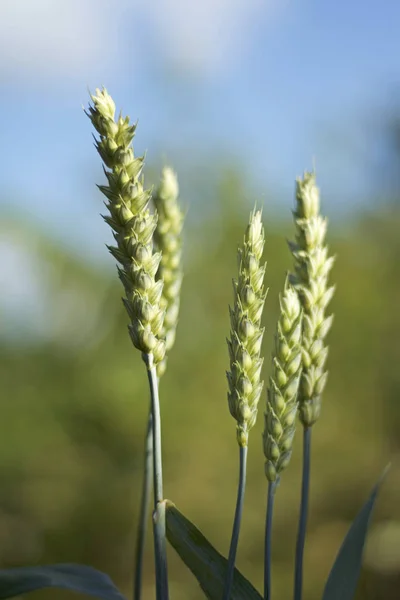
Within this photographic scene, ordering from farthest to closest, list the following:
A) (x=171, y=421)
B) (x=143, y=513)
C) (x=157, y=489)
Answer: (x=171, y=421) → (x=143, y=513) → (x=157, y=489)

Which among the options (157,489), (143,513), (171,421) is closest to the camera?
(157,489)

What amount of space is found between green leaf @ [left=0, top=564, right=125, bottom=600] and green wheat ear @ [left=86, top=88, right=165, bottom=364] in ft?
0.40

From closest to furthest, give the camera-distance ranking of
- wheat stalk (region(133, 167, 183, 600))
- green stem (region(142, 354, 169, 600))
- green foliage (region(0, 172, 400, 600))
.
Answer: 1. green stem (region(142, 354, 169, 600))
2. wheat stalk (region(133, 167, 183, 600))
3. green foliage (region(0, 172, 400, 600))

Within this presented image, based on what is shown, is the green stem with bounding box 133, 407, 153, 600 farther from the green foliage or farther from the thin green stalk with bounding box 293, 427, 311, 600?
the green foliage

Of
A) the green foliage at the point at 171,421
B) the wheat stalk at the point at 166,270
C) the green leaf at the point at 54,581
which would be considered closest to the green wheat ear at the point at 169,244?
the wheat stalk at the point at 166,270

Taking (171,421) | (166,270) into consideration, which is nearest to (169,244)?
(166,270)

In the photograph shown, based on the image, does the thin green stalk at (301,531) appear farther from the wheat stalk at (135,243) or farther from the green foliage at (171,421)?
the green foliage at (171,421)

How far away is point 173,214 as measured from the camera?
16.3 inches

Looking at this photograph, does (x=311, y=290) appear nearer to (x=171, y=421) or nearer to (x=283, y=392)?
(x=283, y=392)

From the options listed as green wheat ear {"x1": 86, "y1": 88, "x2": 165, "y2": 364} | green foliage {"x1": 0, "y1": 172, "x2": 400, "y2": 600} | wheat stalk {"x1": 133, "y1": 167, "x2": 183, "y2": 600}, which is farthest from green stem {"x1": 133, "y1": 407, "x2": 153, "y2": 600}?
green foliage {"x1": 0, "y1": 172, "x2": 400, "y2": 600}

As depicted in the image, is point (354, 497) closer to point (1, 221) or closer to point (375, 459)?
point (375, 459)

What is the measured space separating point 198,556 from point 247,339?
11 centimetres

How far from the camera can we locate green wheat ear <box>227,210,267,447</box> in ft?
0.98

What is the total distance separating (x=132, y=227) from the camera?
30cm
